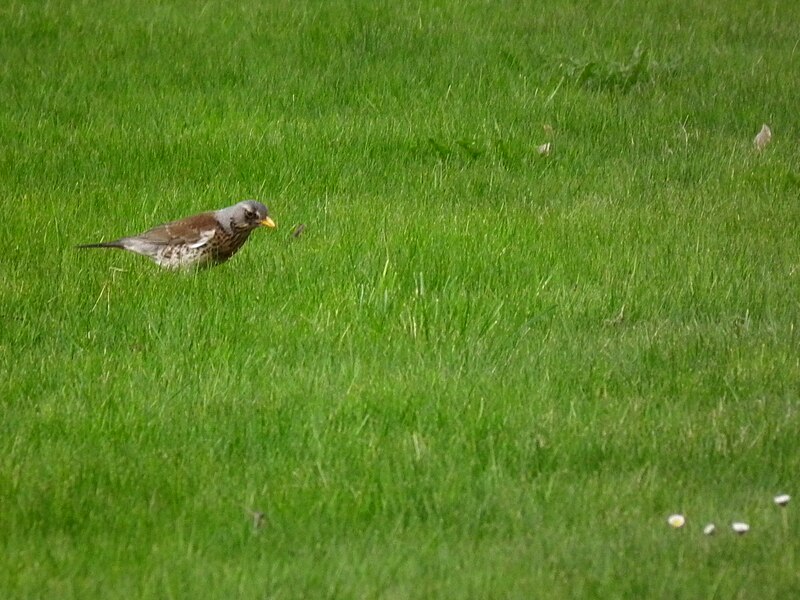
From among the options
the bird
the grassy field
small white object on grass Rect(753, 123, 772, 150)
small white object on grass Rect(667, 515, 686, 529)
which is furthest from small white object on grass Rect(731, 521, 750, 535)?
small white object on grass Rect(753, 123, 772, 150)

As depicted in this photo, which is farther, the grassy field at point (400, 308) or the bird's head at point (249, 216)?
the bird's head at point (249, 216)

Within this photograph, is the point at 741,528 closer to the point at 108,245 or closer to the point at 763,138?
the point at 108,245

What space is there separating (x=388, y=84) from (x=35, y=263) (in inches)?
163

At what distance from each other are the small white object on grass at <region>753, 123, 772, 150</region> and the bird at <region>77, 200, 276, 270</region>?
4115mm

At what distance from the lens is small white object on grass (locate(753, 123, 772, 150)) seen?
31.8 feet

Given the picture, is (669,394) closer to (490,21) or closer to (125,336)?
(125,336)

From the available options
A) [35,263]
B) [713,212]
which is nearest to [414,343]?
[35,263]

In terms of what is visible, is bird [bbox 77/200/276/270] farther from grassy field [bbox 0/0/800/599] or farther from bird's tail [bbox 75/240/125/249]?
grassy field [bbox 0/0/800/599]

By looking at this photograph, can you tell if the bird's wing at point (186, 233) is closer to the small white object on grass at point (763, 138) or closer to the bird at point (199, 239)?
the bird at point (199, 239)

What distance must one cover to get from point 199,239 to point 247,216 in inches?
13.3

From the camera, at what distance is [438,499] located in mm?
4547

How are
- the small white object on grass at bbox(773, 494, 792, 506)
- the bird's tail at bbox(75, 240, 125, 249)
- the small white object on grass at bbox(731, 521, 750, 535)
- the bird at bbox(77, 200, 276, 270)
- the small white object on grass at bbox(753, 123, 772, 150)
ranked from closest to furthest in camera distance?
the small white object on grass at bbox(731, 521, 750, 535) < the small white object on grass at bbox(773, 494, 792, 506) < the bird at bbox(77, 200, 276, 270) < the bird's tail at bbox(75, 240, 125, 249) < the small white object on grass at bbox(753, 123, 772, 150)

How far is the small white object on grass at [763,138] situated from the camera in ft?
31.8

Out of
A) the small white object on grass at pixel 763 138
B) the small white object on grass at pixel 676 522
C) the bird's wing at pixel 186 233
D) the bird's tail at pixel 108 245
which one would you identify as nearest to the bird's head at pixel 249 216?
the bird's wing at pixel 186 233
